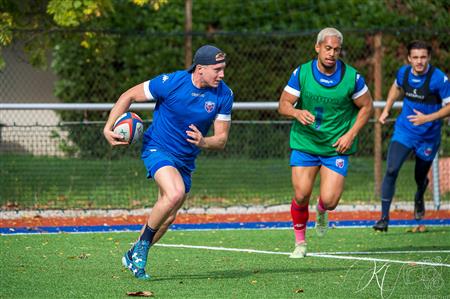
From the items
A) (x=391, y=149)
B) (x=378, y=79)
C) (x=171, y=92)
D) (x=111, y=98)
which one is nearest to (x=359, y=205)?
Answer: (x=378, y=79)

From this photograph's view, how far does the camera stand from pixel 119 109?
9117 mm

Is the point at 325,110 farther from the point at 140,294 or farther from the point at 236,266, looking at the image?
the point at 140,294

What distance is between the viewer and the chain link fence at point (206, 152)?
50.7 ft

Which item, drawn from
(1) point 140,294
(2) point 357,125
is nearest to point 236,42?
(2) point 357,125

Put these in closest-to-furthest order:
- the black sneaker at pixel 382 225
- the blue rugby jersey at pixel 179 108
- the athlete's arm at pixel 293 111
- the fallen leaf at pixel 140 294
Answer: the fallen leaf at pixel 140 294
the blue rugby jersey at pixel 179 108
the athlete's arm at pixel 293 111
the black sneaker at pixel 382 225

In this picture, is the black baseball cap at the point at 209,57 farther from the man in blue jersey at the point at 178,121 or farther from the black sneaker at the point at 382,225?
the black sneaker at the point at 382,225

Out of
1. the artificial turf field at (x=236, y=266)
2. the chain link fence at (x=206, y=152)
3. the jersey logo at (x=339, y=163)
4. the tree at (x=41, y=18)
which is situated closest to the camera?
the artificial turf field at (x=236, y=266)

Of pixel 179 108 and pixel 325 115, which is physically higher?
pixel 179 108

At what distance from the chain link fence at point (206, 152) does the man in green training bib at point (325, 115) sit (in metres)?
5.02

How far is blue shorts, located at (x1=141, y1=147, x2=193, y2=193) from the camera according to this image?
30.1ft

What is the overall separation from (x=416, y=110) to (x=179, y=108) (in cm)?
449

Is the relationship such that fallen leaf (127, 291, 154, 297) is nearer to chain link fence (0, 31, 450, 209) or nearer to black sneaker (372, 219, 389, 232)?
black sneaker (372, 219, 389, 232)

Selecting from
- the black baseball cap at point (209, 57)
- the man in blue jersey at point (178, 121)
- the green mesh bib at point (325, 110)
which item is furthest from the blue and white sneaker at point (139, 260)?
the green mesh bib at point (325, 110)

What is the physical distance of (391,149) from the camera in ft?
42.7
